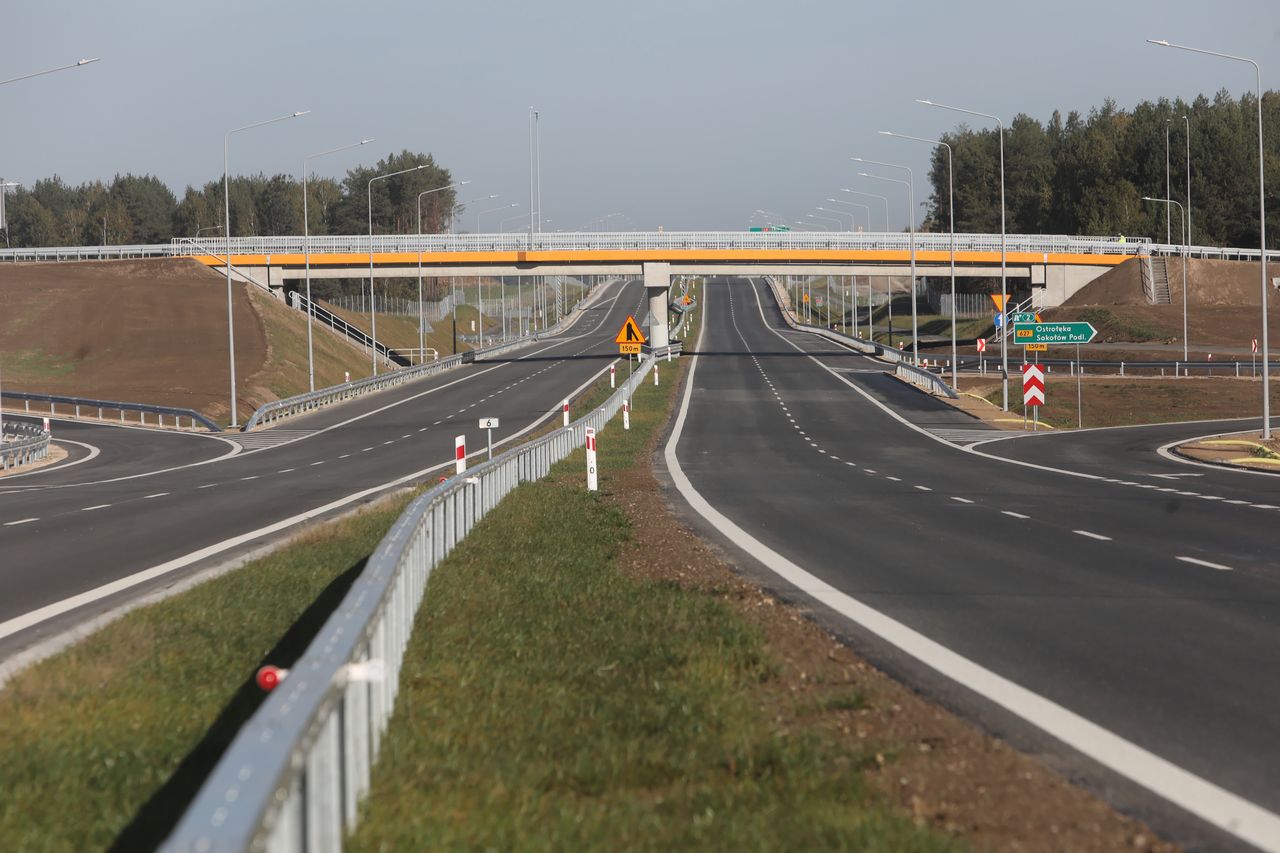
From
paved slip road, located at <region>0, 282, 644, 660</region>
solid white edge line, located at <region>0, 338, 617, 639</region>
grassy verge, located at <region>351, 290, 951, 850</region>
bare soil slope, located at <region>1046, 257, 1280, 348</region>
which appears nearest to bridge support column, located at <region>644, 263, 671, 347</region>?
paved slip road, located at <region>0, 282, 644, 660</region>

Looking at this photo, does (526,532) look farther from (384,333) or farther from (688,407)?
(384,333)

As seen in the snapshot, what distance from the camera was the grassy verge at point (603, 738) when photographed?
19.3 feet

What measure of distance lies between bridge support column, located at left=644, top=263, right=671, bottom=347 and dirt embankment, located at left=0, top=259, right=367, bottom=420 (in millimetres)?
19111

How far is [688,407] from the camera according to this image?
195 feet

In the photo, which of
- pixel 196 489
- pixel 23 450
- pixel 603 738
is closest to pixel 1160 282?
pixel 23 450

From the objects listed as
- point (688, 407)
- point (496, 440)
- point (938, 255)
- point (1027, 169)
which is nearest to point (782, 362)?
point (938, 255)

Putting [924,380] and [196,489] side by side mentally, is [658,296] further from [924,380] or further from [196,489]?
→ [196,489]

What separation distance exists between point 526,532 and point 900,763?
33.6 feet

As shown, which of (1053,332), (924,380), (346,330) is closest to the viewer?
(1053,332)

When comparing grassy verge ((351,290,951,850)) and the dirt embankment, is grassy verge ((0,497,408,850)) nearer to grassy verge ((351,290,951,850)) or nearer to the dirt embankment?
grassy verge ((351,290,951,850))

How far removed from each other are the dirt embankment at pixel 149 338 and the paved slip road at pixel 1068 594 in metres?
41.0

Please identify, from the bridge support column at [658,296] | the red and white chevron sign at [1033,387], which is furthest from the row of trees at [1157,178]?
the red and white chevron sign at [1033,387]

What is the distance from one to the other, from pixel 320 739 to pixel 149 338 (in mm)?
80600

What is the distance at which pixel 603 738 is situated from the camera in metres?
7.49
